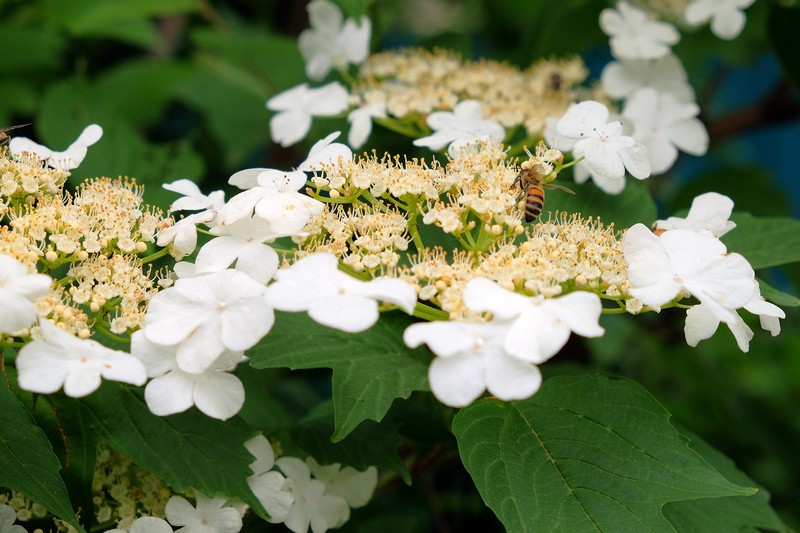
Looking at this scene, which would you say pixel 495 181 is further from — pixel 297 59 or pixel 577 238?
pixel 297 59

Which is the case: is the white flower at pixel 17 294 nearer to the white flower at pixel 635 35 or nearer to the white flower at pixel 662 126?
the white flower at pixel 662 126

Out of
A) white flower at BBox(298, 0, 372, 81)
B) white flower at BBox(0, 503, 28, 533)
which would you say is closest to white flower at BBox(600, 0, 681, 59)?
white flower at BBox(298, 0, 372, 81)

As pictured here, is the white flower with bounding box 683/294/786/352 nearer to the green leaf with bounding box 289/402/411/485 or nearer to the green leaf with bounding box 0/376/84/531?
the green leaf with bounding box 289/402/411/485

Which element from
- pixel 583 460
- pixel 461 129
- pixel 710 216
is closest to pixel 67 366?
pixel 583 460

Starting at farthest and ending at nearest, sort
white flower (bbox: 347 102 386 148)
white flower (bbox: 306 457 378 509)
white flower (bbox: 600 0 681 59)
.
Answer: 1. white flower (bbox: 600 0 681 59)
2. white flower (bbox: 347 102 386 148)
3. white flower (bbox: 306 457 378 509)

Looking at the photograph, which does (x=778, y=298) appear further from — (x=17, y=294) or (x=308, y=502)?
(x=17, y=294)

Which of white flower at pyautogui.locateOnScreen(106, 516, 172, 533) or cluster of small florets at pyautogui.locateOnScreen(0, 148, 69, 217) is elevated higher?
cluster of small florets at pyautogui.locateOnScreen(0, 148, 69, 217)

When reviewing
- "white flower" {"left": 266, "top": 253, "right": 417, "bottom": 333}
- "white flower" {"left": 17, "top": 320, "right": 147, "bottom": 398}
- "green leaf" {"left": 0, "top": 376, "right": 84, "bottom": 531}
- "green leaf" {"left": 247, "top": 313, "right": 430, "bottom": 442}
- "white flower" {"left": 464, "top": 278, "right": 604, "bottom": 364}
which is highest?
"white flower" {"left": 464, "top": 278, "right": 604, "bottom": 364}

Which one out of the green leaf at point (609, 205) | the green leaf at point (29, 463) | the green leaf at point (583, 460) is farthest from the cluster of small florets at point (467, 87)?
the green leaf at point (29, 463)
